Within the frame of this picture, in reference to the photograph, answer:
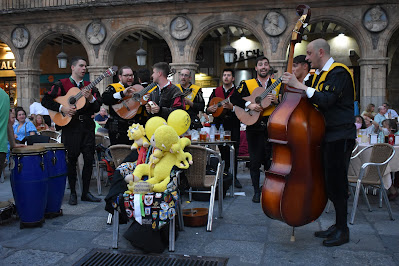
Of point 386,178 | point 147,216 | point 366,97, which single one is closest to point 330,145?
point 147,216

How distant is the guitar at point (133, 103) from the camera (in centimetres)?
534

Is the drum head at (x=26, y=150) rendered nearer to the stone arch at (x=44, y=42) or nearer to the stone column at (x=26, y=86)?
the stone arch at (x=44, y=42)

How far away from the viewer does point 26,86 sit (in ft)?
51.4

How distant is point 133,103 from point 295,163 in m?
2.92

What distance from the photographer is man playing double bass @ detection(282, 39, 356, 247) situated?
11.2ft

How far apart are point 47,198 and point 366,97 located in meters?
11.4

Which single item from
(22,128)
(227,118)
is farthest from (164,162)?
(22,128)

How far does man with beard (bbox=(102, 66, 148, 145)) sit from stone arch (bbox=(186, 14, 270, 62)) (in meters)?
8.35

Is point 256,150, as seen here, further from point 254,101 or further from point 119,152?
point 119,152

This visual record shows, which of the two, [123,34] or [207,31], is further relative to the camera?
[123,34]

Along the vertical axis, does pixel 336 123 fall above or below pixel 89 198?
above

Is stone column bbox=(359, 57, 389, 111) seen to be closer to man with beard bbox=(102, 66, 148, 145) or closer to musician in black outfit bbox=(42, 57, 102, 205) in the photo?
man with beard bbox=(102, 66, 148, 145)

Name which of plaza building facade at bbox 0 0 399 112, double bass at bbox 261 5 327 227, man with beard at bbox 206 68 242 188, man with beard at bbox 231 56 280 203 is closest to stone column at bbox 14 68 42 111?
plaza building facade at bbox 0 0 399 112

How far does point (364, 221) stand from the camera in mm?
4496
